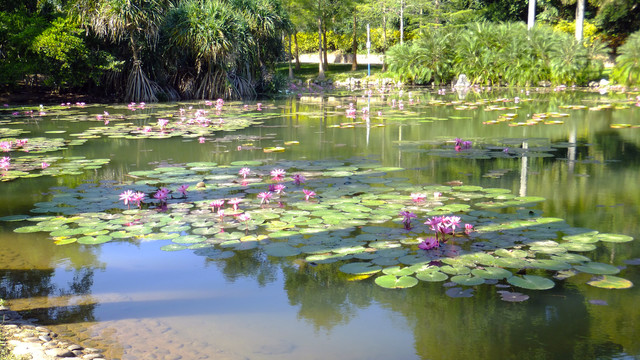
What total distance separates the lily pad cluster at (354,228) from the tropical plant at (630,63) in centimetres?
1552

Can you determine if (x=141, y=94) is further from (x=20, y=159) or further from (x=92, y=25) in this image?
(x=20, y=159)

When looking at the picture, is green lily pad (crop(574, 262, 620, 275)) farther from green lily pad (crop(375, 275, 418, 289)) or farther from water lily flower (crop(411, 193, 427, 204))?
water lily flower (crop(411, 193, 427, 204))

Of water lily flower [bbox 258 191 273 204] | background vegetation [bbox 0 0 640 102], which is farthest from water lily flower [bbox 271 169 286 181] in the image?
background vegetation [bbox 0 0 640 102]

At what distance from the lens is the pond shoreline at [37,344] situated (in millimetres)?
2011

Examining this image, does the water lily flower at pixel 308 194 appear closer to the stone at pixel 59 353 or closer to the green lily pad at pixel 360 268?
the green lily pad at pixel 360 268

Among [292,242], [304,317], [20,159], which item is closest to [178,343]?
[304,317]

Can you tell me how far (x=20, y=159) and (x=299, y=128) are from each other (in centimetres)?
424

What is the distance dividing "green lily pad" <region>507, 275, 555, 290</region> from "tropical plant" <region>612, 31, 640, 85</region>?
17.1 meters

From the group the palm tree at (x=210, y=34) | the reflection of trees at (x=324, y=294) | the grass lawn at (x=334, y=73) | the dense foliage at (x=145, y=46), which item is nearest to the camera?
the reflection of trees at (x=324, y=294)

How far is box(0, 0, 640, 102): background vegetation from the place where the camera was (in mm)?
14867

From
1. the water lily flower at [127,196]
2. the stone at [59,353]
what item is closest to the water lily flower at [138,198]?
the water lily flower at [127,196]

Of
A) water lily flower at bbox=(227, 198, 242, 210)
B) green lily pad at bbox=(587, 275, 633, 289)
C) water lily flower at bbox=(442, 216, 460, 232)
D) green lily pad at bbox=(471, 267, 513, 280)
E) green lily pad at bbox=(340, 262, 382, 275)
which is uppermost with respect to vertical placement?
water lily flower at bbox=(442, 216, 460, 232)

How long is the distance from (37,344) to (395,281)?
1.51 m

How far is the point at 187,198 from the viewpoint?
440 centimetres
